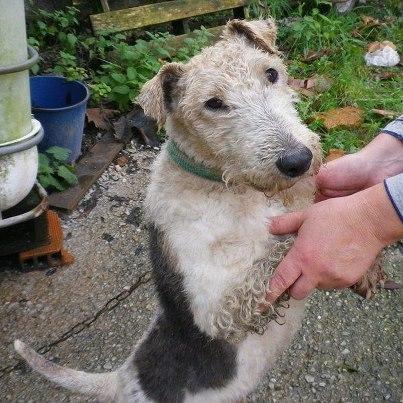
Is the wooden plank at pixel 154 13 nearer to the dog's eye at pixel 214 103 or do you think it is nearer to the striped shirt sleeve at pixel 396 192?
the dog's eye at pixel 214 103

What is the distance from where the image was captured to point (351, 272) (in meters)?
1.87

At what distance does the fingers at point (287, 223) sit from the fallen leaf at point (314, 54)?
12.7 ft

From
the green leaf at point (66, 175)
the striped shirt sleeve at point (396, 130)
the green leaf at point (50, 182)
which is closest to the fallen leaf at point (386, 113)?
the striped shirt sleeve at point (396, 130)

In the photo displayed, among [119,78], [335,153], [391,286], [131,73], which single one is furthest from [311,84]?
[391,286]

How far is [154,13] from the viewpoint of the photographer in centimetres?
554

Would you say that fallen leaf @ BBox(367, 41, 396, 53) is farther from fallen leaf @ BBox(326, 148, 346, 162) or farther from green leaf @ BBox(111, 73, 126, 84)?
green leaf @ BBox(111, 73, 126, 84)

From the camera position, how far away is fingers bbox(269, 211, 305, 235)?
2.12m

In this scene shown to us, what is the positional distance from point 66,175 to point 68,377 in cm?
191

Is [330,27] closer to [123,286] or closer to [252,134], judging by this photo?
[123,286]

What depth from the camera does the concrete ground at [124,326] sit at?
304cm

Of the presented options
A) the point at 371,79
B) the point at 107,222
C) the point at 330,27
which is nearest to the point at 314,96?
the point at 371,79

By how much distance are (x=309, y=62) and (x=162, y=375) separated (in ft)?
13.7

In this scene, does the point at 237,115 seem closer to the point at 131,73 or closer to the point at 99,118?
the point at 131,73

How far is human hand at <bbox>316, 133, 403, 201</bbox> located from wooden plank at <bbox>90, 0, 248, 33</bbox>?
3.42 meters
